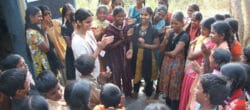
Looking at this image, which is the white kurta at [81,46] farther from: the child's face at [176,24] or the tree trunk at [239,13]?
the tree trunk at [239,13]

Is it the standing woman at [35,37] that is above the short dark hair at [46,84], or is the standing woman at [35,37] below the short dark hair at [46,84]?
above

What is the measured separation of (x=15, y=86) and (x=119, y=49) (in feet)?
7.17

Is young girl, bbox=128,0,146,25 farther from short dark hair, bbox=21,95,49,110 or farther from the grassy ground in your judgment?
the grassy ground

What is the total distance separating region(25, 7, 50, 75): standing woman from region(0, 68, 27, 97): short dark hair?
1130 millimetres

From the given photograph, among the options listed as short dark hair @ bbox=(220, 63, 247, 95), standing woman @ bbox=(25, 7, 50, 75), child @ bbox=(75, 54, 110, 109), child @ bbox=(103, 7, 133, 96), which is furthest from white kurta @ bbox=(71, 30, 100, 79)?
short dark hair @ bbox=(220, 63, 247, 95)

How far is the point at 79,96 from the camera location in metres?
1.80

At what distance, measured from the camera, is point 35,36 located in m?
2.94

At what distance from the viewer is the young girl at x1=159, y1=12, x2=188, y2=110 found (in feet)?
10.5

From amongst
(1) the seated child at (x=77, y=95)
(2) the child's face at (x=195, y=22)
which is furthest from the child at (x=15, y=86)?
(2) the child's face at (x=195, y=22)

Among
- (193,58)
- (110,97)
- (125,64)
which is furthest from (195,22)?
(110,97)

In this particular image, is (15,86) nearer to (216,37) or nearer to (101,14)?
(101,14)

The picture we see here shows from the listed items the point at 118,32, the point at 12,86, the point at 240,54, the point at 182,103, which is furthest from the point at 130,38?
the point at 12,86

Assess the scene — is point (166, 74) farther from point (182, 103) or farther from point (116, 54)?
point (116, 54)

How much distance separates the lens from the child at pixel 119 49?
365cm
